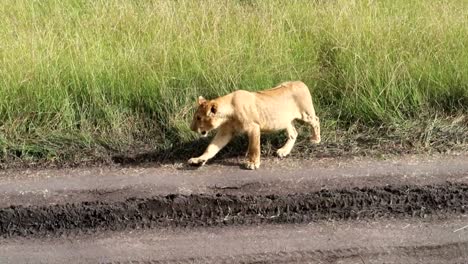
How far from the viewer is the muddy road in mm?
3863

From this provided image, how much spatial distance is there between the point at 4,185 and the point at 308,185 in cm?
202

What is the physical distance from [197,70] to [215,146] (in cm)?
102

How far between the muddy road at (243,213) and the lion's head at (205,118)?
31 cm

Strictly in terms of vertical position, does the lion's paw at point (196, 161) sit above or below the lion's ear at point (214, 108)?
below

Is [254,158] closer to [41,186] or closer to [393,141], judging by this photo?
[393,141]

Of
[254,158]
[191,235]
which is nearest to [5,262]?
[191,235]

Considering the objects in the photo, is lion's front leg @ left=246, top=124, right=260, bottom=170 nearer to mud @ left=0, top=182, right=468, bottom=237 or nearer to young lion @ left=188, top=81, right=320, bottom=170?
young lion @ left=188, top=81, right=320, bottom=170

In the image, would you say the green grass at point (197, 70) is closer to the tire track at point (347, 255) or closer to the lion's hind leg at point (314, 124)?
the lion's hind leg at point (314, 124)

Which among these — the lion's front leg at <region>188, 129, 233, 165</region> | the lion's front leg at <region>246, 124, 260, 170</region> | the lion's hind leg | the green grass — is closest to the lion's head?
the lion's front leg at <region>188, 129, 233, 165</region>

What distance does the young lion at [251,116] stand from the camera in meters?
4.61

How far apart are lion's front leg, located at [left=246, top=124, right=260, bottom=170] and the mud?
1.35 feet

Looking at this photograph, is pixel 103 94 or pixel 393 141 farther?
pixel 103 94

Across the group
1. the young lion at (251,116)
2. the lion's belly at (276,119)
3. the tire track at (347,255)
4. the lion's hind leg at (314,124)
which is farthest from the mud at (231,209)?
the lion's hind leg at (314,124)

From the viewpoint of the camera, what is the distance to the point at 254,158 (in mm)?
4688
